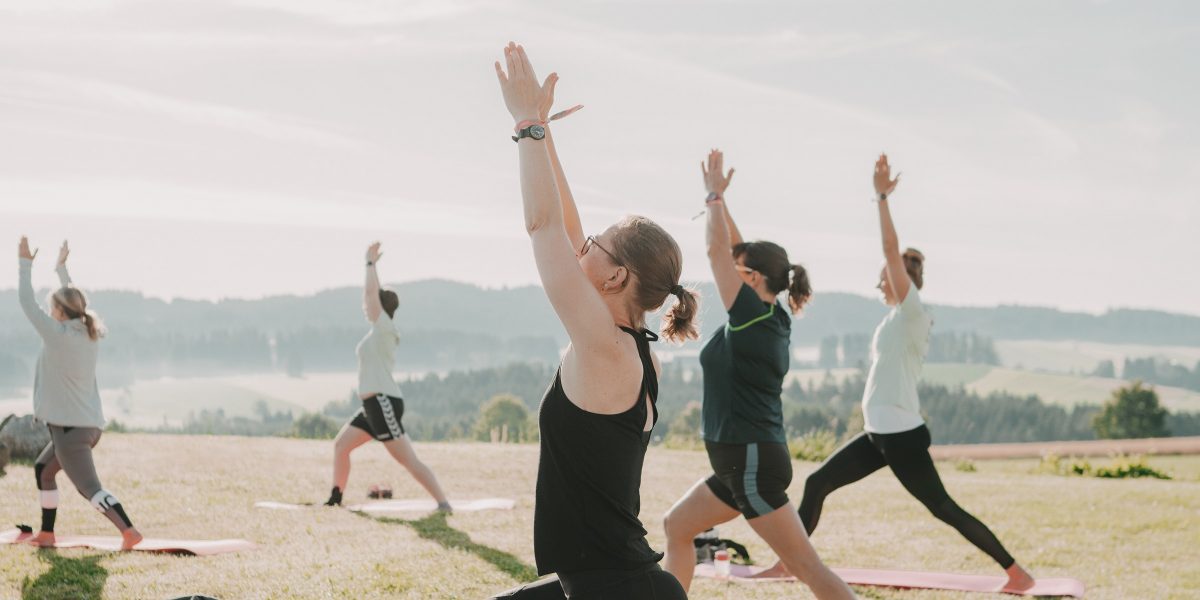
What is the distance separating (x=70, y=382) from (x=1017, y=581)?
23.4 feet

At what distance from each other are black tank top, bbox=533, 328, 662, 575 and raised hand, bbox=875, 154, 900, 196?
405 cm

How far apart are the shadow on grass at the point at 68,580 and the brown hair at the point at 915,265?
574 centimetres

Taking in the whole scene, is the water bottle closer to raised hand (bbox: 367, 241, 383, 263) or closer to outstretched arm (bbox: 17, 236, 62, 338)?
raised hand (bbox: 367, 241, 383, 263)

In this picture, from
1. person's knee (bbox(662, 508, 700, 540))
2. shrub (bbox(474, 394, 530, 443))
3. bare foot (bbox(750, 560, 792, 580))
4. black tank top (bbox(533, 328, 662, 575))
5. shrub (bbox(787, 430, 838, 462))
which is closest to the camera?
black tank top (bbox(533, 328, 662, 575))

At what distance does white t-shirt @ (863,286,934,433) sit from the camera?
691 centimetres

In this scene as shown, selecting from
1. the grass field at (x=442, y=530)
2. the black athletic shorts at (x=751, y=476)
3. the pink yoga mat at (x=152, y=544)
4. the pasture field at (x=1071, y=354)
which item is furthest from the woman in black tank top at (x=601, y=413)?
the pasture field at (x=1071, y=354)

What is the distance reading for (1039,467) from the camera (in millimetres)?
21141

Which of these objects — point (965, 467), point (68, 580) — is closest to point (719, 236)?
point (68, 580)

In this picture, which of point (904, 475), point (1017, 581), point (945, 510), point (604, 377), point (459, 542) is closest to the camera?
point (604, 377)

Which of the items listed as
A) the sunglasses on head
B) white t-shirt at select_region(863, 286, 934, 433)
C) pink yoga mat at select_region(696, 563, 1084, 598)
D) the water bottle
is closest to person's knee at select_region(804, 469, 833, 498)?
white t-shirt at select_region(863, 286, 934, 433)

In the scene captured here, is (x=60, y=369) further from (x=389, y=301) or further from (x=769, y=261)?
(x=769, y=261)

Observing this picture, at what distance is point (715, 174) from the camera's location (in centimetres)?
566

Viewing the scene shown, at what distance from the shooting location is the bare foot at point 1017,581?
23.6ft

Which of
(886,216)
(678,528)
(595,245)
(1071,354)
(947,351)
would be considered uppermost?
(1071,354)
